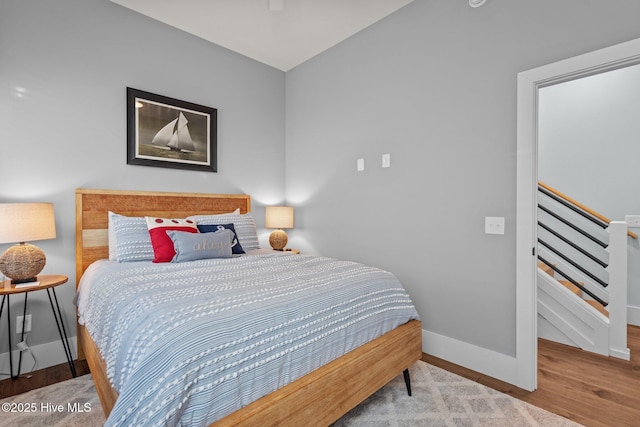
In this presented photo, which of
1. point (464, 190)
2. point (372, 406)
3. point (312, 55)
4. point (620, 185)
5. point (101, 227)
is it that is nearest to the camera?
point (372, 406)

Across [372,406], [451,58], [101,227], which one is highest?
[451,58]

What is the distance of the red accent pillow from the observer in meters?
2.20

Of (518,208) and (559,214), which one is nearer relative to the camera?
(518,208)

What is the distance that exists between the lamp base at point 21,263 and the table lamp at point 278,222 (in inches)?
77.3

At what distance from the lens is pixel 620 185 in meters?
3.13

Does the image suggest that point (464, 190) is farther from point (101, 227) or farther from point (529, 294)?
point (101, 227)

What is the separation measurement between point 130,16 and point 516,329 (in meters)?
3.93

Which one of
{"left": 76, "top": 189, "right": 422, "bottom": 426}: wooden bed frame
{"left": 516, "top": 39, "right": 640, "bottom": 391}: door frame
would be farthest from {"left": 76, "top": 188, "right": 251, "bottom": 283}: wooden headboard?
{"left": 516, "top": 39, "right": 640, "bottom": 391}: door frame

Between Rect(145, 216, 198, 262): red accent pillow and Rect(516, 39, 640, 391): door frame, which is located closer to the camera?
Rect(516, 39, 640, 391): door frame

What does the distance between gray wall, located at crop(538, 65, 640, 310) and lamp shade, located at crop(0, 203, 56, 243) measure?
486cm

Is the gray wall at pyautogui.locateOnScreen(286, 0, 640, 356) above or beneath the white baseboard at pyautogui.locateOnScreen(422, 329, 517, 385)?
above

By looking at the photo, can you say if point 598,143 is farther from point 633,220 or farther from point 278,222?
point 278,222

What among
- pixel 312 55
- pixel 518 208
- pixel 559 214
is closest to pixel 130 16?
pixel 312 55

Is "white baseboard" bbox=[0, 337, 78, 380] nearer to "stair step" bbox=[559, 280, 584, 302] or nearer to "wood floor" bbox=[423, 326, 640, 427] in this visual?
"wood floor" bbox=[423, 326, 640, 427]
